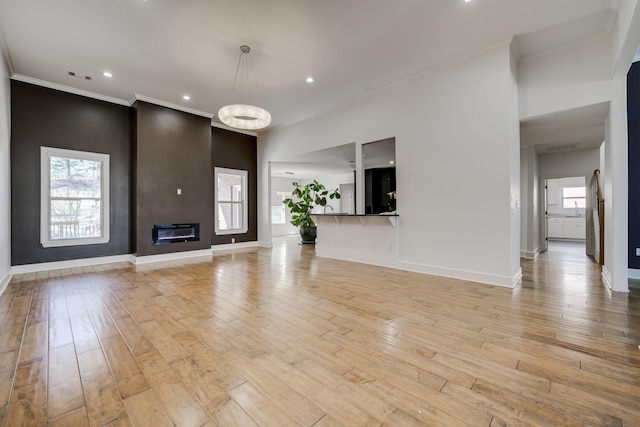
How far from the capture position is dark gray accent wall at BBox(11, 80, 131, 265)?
4.62 meters

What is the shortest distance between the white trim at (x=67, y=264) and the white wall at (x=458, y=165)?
5787 millimetres

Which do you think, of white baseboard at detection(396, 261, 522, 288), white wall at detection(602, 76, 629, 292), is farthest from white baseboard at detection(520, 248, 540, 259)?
white wall at detection(602, 76, 629, 292)

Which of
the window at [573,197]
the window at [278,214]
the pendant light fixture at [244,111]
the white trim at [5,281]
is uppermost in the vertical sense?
the pendant light fixture at [244,111]

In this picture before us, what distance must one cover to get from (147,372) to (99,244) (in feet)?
16.3

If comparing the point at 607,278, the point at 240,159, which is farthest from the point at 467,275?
the point at 240,159

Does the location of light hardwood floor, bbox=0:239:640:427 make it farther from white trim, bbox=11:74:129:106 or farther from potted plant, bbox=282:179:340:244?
potted plant, bbox=282:179:340:244

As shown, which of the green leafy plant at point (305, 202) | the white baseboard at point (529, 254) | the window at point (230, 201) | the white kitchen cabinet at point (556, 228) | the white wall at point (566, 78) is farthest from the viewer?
the white kitchen cabinet at point (556, 228)

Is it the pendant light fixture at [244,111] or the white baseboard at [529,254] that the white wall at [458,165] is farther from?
the white baseboard at [529,254]

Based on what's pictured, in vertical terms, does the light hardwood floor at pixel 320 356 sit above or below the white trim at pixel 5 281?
below

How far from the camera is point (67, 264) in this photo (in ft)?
16.6

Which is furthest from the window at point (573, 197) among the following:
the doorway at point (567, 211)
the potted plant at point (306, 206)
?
the potted plant at point (306, 206)

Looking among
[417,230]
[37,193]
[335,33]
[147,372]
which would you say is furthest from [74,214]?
[417,230]

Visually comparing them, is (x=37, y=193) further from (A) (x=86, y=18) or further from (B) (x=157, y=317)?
(B) (x=157, y=317)

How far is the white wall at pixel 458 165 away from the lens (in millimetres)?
3687
